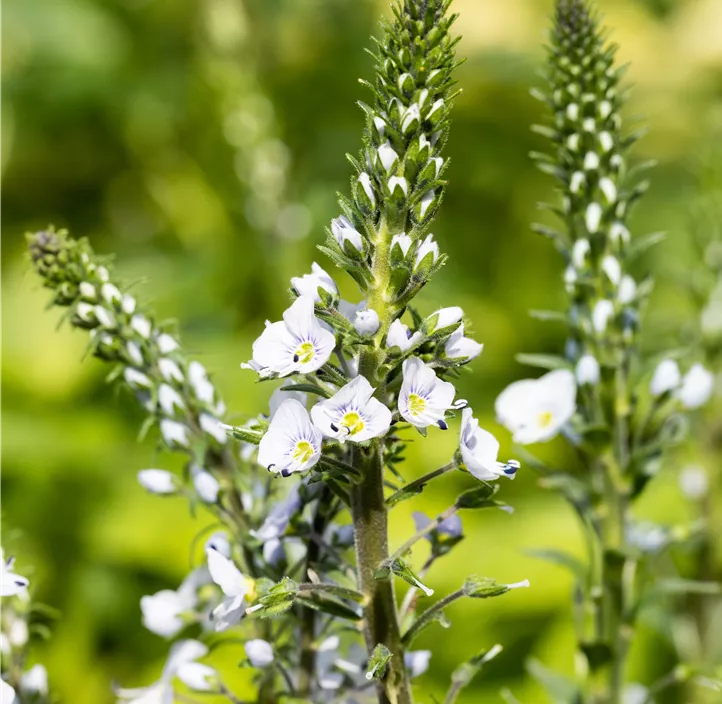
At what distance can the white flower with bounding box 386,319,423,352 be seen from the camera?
671 millimetres

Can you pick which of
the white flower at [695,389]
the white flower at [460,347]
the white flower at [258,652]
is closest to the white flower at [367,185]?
the white flower at [460,347]

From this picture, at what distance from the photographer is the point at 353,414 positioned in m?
0.64

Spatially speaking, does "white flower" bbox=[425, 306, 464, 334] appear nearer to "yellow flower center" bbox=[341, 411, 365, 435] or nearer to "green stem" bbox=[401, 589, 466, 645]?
"yellow flower center" bbox=[341, 411, 365, 435]

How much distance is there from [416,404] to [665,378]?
571 millimetres

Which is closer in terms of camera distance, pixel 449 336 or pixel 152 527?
pixel 449 336

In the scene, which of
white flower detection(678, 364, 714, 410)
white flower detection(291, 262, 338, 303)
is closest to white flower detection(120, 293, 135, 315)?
white flower detection(291, 262, 338, 303)

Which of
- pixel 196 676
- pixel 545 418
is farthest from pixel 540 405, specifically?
pixel 196 676

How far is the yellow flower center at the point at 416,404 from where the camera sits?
65 cm

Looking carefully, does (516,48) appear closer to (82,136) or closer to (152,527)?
(82,136)

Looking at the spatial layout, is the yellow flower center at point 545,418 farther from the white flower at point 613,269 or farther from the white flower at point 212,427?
the white flower at point 212,427

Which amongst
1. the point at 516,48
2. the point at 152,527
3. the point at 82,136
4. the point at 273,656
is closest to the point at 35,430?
the point at 152,527

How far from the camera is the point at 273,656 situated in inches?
30.7

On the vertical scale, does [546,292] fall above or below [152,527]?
above

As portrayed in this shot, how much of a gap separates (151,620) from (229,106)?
210cm
